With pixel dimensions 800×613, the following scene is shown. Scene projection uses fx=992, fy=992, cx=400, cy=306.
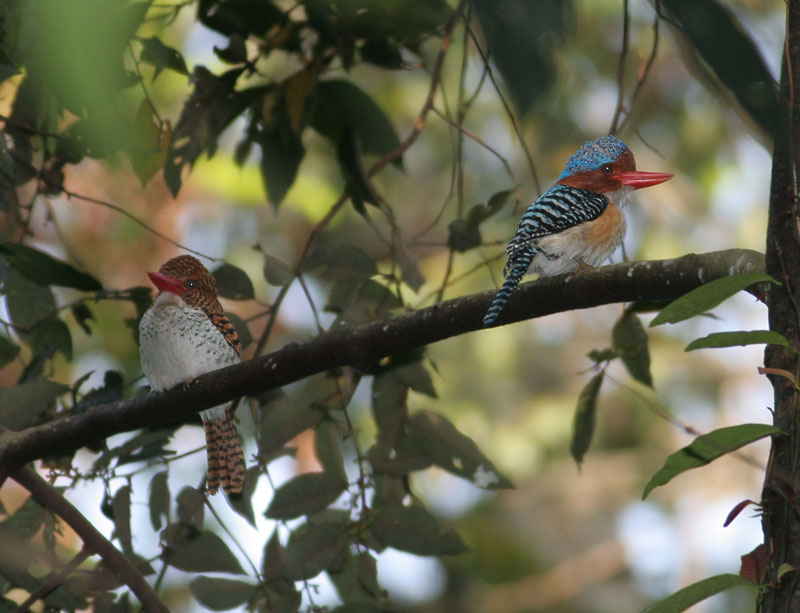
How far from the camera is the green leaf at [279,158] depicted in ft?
11.5

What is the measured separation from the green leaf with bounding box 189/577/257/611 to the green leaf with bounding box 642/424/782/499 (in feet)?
6.55

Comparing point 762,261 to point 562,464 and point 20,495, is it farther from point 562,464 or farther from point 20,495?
point 562,464

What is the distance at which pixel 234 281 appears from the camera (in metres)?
3.18

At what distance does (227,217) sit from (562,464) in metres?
4.03

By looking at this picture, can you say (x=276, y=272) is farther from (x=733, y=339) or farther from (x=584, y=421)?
(x=733, y=339)

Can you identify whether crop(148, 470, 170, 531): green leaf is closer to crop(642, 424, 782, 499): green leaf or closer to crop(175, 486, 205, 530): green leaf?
crop(175, 486, 205, 530): green leaf

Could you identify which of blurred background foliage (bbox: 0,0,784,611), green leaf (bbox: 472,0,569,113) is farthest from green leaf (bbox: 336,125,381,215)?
green leaf (bbox: 472,0,569,113)

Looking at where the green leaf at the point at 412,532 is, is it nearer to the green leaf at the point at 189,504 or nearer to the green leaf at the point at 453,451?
the green leaf at the point at 453,451

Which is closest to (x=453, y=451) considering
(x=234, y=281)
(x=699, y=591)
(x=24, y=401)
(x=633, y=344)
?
(x=633, y=344)

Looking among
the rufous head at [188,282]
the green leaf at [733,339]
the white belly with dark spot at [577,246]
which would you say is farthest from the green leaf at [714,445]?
the rufous head at [188,282]

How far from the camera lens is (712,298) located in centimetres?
141

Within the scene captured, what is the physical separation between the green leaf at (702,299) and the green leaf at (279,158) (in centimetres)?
Result: 225

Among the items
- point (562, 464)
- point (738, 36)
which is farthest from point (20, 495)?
point (738, 36)

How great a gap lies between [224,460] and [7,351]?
77 centimetres
